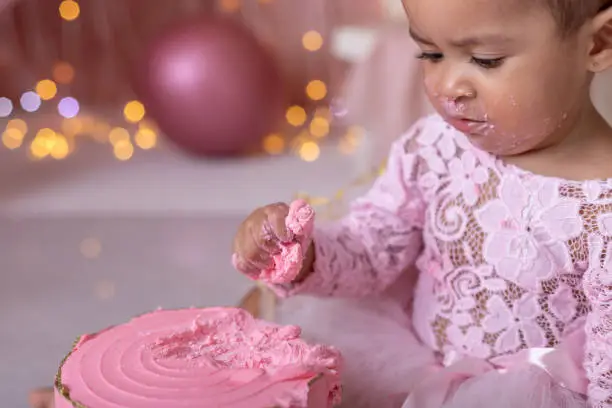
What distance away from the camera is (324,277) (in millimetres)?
944

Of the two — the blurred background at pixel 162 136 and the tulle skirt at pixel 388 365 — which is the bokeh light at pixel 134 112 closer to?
the blurred background at pixel 162 136

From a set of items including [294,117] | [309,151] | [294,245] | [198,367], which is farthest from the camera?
[294,117]

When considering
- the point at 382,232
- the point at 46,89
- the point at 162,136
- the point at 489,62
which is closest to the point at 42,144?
the point at 46,89

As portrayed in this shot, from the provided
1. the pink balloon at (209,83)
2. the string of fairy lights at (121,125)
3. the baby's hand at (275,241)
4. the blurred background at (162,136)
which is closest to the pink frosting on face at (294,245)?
the baby's hand at (275,241)

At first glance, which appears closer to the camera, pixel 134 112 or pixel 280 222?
pixel 280 222

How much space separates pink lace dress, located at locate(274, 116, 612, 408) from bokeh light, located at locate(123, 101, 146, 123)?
153 centimetres

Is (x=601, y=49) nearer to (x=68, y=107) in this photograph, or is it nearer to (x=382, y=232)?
(x=382, y=232)

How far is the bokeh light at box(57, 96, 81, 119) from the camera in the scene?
8.03ft

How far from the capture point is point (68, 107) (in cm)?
246

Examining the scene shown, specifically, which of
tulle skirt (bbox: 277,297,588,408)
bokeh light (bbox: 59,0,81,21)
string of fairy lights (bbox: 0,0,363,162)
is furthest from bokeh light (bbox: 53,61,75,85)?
tulle skirt (bbox: 277,297,588,408)

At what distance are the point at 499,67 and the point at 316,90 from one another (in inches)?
68.3

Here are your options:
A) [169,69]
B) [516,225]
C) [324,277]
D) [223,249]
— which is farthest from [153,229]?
[516,225]

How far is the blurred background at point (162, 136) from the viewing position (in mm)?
1551

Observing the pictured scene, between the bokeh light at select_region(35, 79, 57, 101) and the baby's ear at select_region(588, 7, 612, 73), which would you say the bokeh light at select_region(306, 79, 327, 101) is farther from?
the baby's ear at select_region(588, 7, 612, 73)
